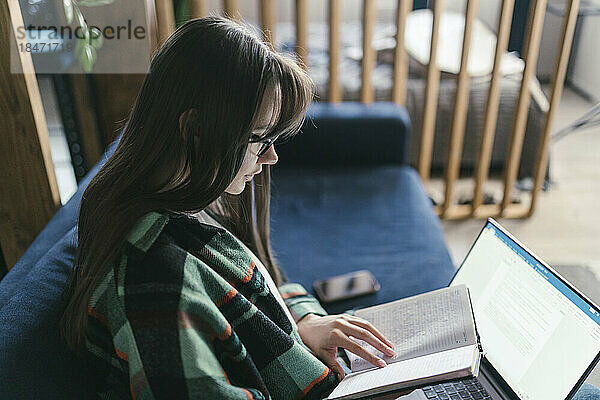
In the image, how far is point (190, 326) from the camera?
73cm

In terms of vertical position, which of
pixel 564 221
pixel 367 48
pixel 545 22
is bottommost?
pixel 564 221

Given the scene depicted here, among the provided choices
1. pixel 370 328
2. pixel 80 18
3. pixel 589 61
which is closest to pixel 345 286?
pixel 370 328

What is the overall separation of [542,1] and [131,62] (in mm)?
1418

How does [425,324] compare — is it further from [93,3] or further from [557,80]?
[557,80]

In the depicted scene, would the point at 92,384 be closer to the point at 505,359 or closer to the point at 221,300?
the point at 221,300

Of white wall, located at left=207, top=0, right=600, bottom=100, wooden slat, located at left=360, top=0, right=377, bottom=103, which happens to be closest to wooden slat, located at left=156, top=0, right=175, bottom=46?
wooden slat, located at left=360, top=0, right=377, bottom=103

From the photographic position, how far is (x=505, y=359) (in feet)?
3.20

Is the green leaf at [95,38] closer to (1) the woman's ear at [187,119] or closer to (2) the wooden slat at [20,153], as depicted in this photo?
(2) the wooden slat at [20,153]

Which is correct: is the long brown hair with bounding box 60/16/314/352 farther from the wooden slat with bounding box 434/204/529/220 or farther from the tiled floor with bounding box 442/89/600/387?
the wooden slat with bounding box 434/204/529/220

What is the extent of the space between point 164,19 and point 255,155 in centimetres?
117

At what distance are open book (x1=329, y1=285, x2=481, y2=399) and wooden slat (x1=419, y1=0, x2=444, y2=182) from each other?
1310 millimetres

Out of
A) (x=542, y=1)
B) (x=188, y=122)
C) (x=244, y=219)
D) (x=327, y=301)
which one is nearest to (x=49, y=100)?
(x=244, y=219)

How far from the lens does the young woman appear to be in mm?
731

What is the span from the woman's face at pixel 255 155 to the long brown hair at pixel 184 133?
14mm
